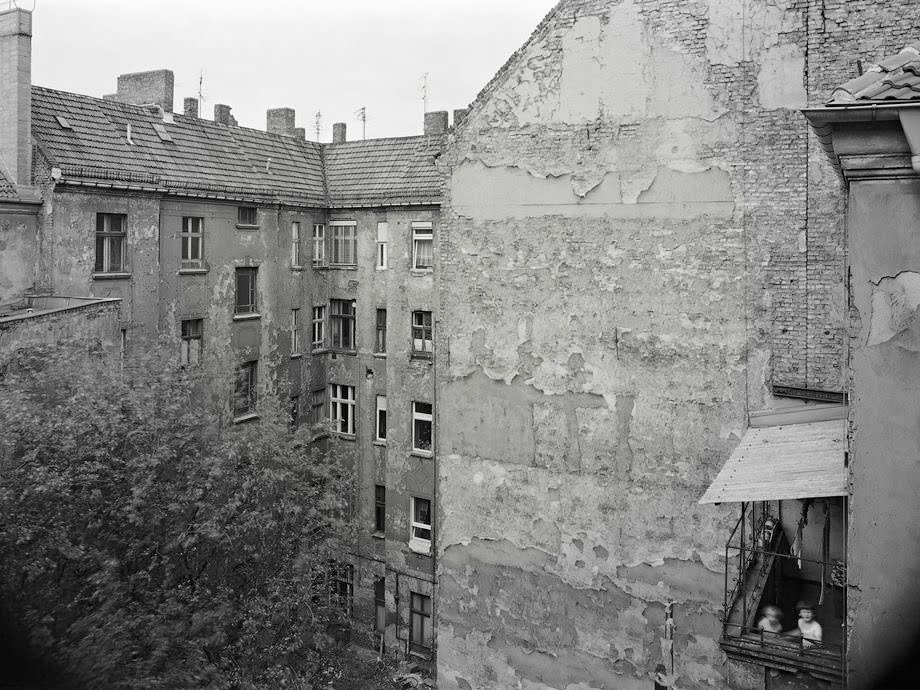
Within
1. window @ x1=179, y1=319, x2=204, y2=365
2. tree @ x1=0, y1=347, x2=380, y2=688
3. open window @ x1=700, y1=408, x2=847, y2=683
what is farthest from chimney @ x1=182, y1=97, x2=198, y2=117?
open window @ x1=700, y1=408, x2=847, y2=683

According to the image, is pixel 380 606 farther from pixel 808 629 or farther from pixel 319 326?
pixel 808 629

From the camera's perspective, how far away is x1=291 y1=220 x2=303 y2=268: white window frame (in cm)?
2604

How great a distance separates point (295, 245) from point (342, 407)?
5624 mm

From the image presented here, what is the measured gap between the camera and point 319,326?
27328 mm

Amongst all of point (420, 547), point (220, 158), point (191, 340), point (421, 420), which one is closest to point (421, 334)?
point (421, 420)

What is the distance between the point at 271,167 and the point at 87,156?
24.6ft

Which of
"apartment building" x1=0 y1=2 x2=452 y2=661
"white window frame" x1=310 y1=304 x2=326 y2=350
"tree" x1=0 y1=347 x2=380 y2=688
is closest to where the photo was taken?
"tree" x1=0 y1=347 x2=380 y2=688

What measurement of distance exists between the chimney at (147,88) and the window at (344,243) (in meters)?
6.30

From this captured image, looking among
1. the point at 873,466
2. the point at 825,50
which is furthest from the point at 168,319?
the point at 873,466

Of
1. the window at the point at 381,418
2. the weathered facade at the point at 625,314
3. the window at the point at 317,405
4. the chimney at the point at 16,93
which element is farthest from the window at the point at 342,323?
the weathered facade at the point at 625,314

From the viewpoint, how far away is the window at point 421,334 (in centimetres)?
2447

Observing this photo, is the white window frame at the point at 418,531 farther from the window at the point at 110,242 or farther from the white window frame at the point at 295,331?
the window at the point at 110,242

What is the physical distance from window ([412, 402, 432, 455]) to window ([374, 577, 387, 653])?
186 inches

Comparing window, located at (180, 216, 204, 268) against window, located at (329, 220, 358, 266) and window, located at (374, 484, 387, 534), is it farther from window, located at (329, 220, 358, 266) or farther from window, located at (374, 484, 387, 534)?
window, located at (374, 484, 387, 534)
